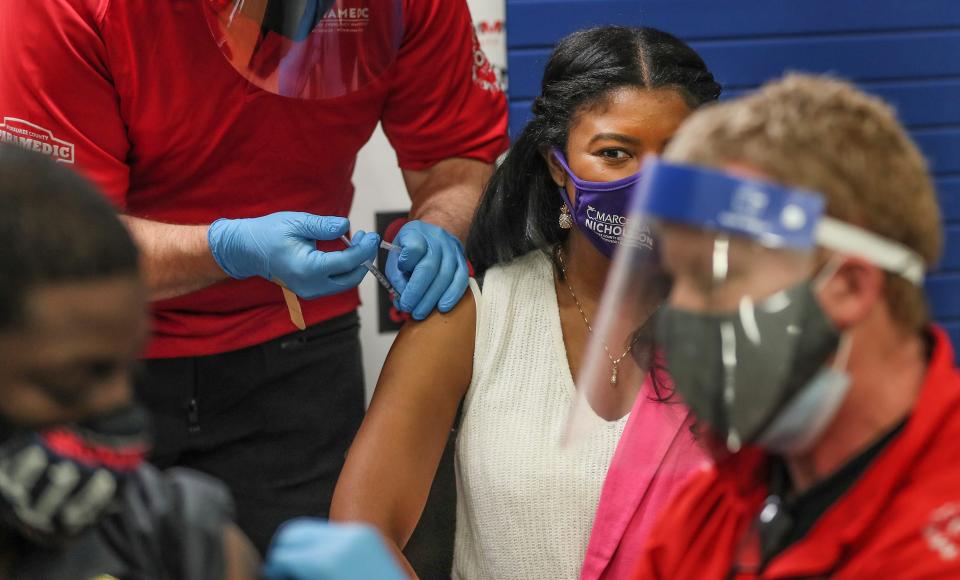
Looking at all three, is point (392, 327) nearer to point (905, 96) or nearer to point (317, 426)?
point (317, 426)

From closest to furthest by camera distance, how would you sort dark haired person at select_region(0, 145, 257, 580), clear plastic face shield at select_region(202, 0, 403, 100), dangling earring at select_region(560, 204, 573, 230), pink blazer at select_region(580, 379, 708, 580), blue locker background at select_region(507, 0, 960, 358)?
dark haired person at select_region(0, 145, 257, 580), pink blazer at select_region(580, 379, 708, 580), clear plastic face shield at select_region(202, 0, 403, 100), dangling earring at select_region(560, 204, 573, 230), blue locker background at select_region(507, 0, 960, 358)

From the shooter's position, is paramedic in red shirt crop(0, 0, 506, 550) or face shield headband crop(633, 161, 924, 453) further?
paramedic in red shirt crop(0, 0, 506, 550)

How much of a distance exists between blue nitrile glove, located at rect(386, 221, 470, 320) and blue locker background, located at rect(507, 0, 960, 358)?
966mm

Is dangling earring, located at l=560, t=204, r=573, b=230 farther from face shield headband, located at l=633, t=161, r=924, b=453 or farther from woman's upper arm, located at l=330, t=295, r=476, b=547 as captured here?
face shield headband, located at l=633, t=161, r=924, b=453

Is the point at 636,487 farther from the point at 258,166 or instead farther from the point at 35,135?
the point at 35,135

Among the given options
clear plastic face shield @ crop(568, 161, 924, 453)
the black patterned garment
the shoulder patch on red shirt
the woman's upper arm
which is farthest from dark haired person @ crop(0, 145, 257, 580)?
the woman's upper arm

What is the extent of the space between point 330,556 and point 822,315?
0.47 meters

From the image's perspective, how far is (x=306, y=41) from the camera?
186 centimetres

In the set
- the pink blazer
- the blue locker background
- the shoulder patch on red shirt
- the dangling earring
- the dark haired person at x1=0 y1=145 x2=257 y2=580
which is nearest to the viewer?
the dark haired person at x1=0 y1=145 x2=257 y2=580

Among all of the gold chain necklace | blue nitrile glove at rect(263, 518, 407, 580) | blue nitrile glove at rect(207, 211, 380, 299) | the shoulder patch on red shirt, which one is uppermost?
the shoulder patch on red shirt

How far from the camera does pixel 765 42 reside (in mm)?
2914

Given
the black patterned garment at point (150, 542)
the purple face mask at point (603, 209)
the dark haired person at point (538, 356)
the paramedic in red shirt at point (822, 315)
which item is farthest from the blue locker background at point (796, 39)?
the black patterned garment at point (150, 542)

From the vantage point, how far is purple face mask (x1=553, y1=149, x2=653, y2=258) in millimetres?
1789

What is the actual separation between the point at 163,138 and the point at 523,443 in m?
0.84
